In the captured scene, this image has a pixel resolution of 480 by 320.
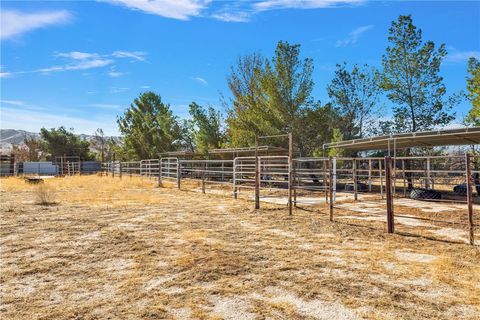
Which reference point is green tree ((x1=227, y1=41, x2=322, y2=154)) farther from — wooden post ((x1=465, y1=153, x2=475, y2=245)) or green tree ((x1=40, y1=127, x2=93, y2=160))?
green tree ((x1=40, y1=127, x2=93, y2=160))

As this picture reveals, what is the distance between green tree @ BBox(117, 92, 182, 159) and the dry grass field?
100ft

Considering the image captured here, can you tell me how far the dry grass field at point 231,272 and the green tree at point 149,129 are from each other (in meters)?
30.6

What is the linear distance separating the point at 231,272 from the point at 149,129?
37.8m

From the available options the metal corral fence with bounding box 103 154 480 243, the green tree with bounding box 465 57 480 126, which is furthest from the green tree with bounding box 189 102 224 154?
the green tree with bounding box 465 57 480 126

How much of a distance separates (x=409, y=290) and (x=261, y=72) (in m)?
22.4

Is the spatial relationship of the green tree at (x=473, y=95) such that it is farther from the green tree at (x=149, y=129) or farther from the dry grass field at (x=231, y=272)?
the green tree at (x=149, y=129)

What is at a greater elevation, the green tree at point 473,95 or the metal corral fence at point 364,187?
the green tree at point 473,95

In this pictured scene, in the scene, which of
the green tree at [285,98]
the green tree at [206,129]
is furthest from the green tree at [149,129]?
the green tree at [285,98]

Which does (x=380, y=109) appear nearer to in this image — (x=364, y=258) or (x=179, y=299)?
(x=364, y=258)

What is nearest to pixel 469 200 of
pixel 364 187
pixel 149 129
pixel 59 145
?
pixel 364 187

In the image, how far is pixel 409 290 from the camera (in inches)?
144

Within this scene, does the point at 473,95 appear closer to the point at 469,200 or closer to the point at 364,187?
the point at 364,187

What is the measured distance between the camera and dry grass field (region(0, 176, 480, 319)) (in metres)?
3.24

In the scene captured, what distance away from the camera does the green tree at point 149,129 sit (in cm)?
3781
